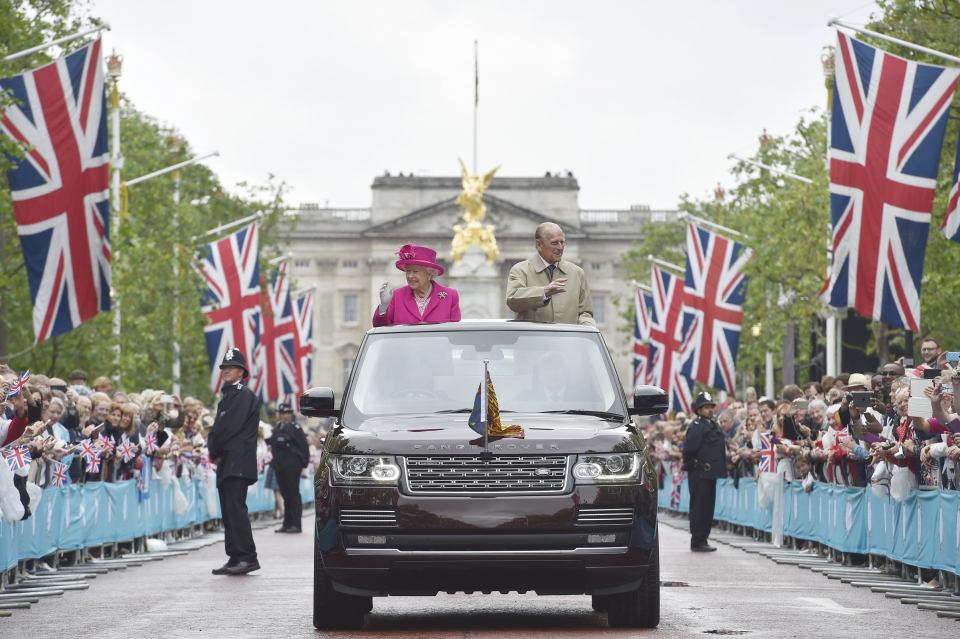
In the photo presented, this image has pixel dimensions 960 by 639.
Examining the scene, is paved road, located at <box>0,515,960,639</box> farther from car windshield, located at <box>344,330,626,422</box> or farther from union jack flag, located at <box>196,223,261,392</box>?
union jack flag, located at <box>196,223,261,392</box>

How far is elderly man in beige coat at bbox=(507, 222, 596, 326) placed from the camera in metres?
14.3

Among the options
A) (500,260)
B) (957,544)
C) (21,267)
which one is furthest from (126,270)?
(500,260)

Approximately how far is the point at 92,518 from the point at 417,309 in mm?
9365

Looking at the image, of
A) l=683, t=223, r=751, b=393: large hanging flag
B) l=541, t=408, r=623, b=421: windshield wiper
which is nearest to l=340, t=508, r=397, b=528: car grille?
l=541, t=408, r=623, b=421: windshield wiper

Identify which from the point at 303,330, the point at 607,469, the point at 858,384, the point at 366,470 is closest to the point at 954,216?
the point at 858,384

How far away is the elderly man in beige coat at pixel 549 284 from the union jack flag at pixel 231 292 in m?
27.2

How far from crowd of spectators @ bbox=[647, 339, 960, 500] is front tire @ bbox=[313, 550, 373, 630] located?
5.32m

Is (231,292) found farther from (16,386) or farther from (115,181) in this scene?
(16,386)

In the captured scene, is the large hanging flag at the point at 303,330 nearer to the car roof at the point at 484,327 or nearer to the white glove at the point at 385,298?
the white glove at the point at 385,298

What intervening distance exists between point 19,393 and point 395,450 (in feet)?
20.7

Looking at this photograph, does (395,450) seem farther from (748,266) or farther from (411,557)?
(748,266)

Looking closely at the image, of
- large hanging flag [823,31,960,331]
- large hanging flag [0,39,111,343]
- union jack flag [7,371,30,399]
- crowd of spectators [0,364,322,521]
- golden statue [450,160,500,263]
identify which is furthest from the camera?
golden statue [450,160,500,263]

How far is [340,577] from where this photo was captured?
40.3 feet

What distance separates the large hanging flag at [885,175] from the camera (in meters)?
23.6
